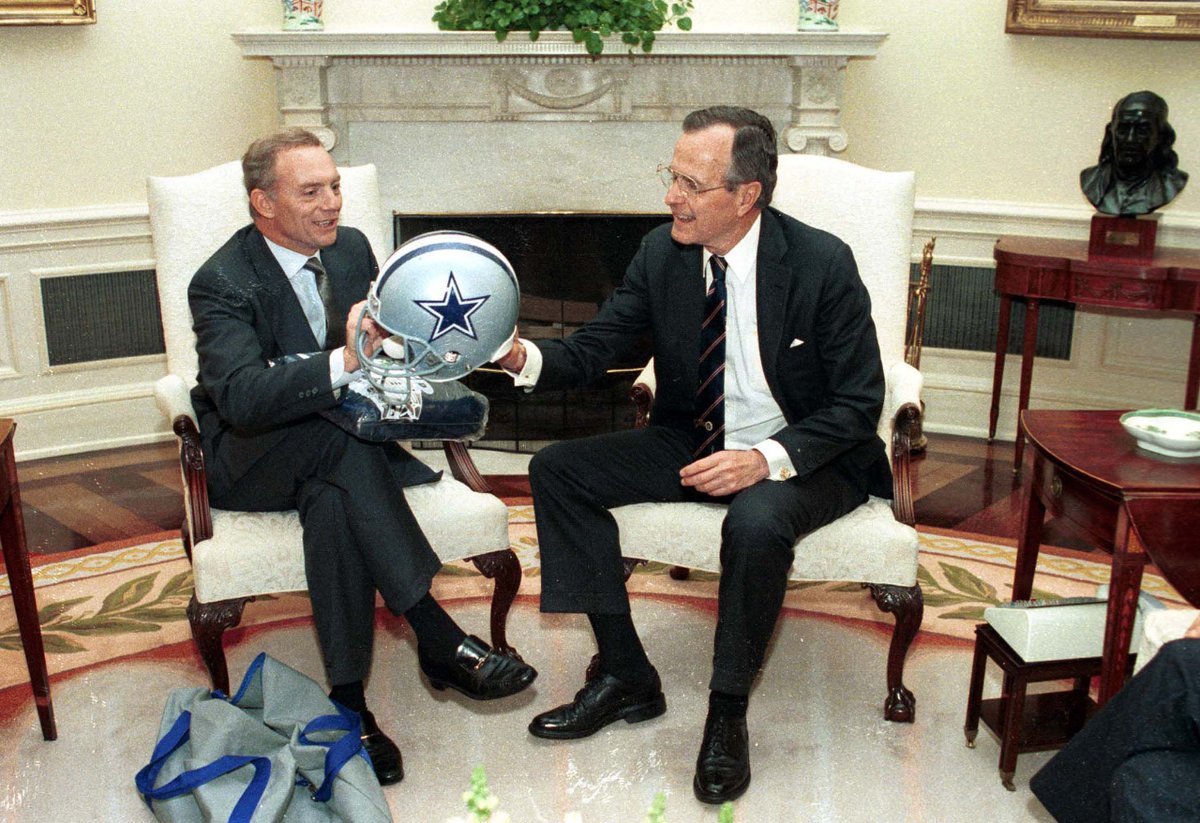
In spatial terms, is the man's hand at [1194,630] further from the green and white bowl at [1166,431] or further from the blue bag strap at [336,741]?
the blue bag strap at [336,741]

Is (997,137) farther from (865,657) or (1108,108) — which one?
(865,657)

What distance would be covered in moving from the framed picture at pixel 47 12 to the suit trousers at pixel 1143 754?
13.1ft

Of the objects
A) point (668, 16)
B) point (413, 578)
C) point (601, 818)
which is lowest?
point (601, 818)

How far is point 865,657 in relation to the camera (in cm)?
304

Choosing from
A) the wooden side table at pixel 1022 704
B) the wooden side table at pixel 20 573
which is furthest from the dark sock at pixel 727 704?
the wooden side table at pixel 20 573

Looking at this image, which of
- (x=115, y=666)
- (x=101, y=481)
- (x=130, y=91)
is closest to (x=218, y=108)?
(x=130, y=91)

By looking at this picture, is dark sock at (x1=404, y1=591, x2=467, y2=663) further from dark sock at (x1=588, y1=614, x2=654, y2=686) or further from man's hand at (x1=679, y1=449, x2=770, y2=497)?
man's hand at (x1=679, y1=449, x2=770, y2=497)

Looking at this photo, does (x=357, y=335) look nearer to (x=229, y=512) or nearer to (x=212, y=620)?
(x=229, y=512)

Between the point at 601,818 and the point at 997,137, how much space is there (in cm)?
334

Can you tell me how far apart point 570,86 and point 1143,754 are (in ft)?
11.1

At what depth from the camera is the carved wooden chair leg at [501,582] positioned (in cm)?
279

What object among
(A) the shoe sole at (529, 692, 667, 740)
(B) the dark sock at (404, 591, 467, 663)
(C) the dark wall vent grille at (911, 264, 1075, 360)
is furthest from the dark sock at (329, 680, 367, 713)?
(C) the dark wall vent grille at (911, 264, 1075, 360)

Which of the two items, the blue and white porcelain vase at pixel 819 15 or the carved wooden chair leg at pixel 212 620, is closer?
the carved wooden chair leg at pixel 212 620

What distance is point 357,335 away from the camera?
2.36m
